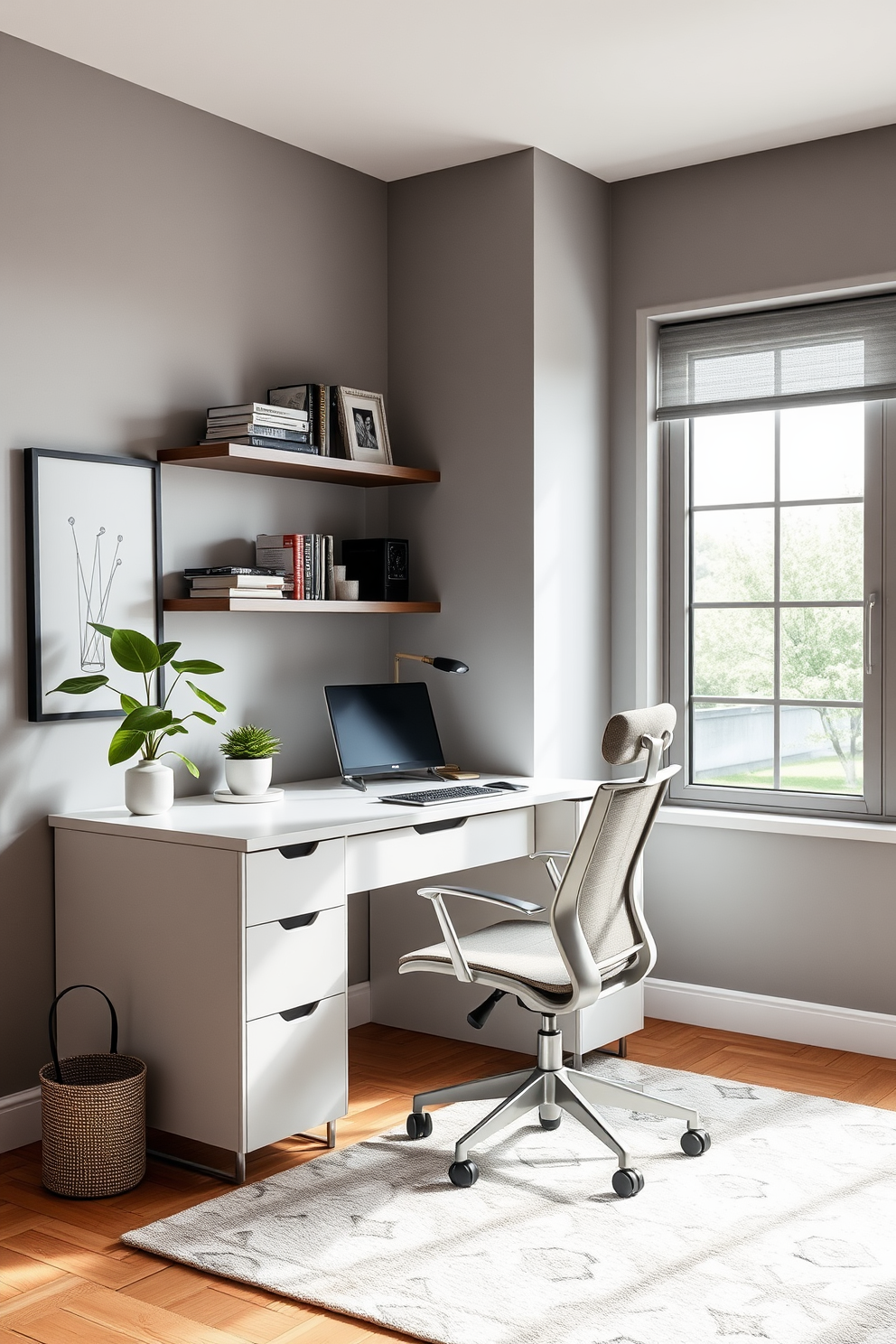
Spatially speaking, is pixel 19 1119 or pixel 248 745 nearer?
pixel 19 1119

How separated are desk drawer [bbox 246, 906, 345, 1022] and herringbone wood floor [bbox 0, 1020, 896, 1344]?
1.32 feet

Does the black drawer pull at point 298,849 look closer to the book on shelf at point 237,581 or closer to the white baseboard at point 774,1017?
the book on shelf at point 237,581

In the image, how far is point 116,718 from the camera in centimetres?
332

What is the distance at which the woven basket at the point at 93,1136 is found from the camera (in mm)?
2781

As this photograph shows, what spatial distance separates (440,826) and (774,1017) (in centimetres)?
134

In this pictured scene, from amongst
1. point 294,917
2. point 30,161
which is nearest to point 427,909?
point 294,917

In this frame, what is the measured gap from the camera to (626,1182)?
2.75 meters

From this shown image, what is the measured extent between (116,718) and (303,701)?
75cm

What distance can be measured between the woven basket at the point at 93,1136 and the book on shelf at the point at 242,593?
122 cm

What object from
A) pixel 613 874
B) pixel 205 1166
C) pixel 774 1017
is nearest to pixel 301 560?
pixel 613 874

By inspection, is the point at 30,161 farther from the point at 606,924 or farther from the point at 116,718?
the point at 606,924

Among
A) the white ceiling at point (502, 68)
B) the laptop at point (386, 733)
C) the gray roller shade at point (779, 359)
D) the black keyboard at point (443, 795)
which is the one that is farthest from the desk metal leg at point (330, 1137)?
the white ceiling at point (502, 68)

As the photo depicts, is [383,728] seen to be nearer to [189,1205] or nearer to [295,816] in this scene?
[295,816]

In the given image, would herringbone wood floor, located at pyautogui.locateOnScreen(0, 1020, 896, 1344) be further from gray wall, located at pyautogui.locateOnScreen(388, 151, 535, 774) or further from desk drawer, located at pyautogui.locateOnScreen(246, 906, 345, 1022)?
gray wall, located at pyautogui.locateOnScreen(388, 151, 535, 774)
